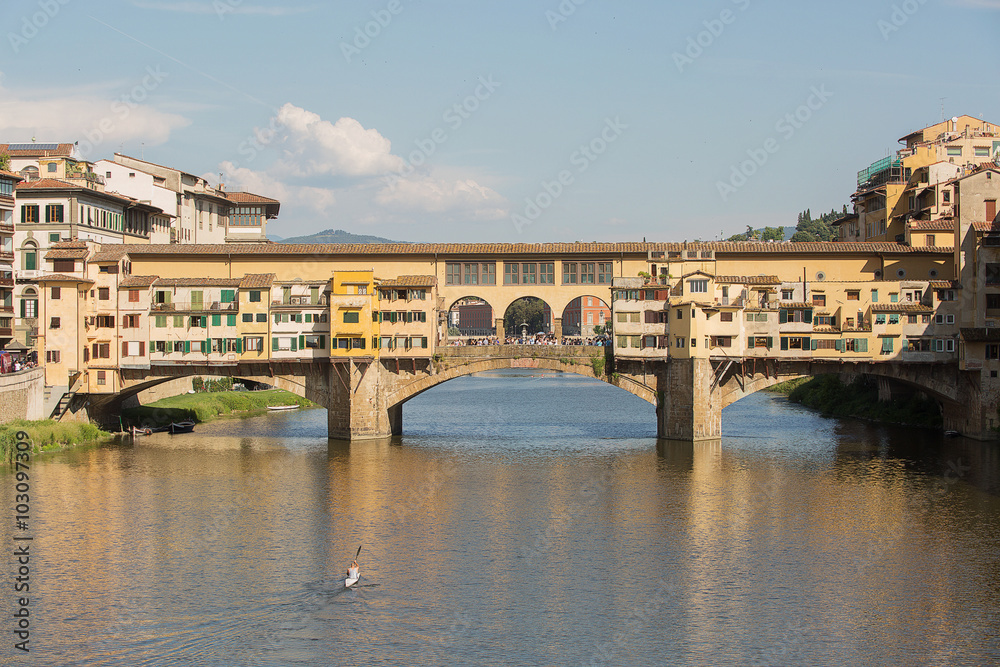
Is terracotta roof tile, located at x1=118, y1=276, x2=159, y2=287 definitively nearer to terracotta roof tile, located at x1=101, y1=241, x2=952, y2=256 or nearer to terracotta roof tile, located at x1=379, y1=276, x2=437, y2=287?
terracotta roof tile, located at x1=101, y1=241, x2=952, y2=256

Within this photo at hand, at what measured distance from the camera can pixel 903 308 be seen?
226 ft

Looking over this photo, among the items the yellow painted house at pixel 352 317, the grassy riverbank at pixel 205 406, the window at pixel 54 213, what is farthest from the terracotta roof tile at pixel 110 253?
the yellow painted house at pixel 352 317

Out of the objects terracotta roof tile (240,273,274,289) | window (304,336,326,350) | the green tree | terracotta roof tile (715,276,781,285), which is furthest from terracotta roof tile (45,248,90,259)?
the green tree

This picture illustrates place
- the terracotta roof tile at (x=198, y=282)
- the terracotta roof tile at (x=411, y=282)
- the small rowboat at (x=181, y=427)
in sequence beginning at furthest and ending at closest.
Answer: the small rowboat at (x=181, y=427) < the terracotta roof tile at (x=198, y=282) < the terracotta roof tile at (x=411, y=282)

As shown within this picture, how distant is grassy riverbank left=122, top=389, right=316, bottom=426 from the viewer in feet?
262

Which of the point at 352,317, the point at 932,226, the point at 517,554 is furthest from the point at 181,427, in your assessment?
the point at 932,226

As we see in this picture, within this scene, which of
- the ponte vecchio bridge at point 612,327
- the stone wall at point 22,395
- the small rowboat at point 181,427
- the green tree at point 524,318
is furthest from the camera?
the green tree at point 524,318

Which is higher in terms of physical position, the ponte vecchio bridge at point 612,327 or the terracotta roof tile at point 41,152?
the terracotta roof tile at point 41,152

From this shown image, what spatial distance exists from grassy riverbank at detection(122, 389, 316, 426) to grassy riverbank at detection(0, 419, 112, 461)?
22.6 feet

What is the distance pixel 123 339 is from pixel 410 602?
43.0 meters

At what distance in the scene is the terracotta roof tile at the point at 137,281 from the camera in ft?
235

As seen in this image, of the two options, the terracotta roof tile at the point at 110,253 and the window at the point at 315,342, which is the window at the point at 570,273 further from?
the terracotta roof tile at the point at 110,253

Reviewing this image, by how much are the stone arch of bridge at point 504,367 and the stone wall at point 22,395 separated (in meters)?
23.2

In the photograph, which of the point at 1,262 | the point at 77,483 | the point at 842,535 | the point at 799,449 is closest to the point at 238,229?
the point at 1,262
